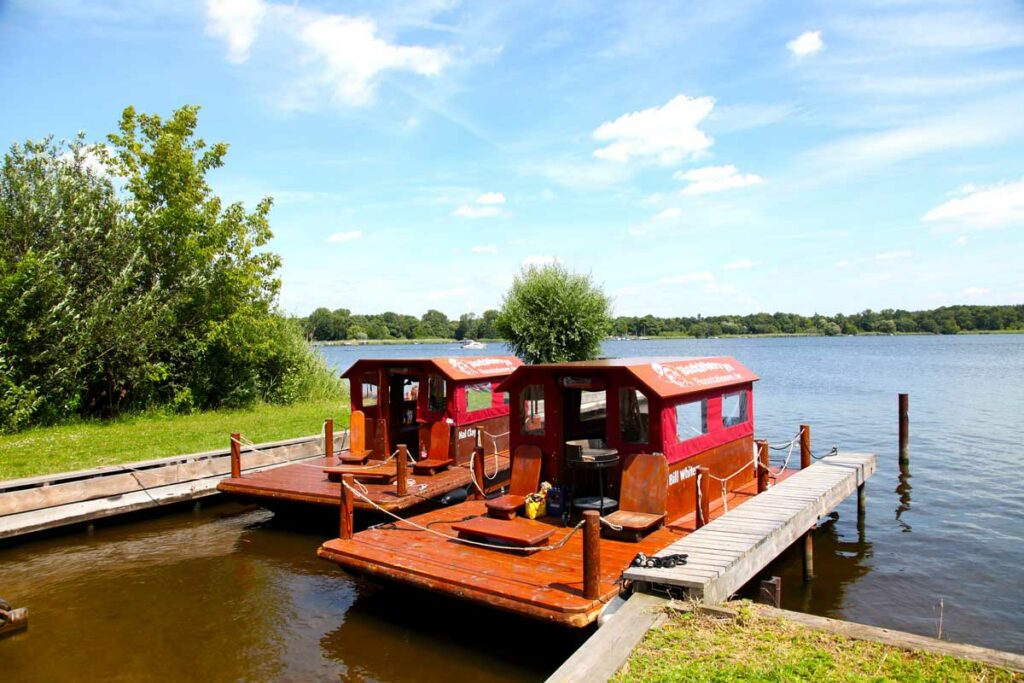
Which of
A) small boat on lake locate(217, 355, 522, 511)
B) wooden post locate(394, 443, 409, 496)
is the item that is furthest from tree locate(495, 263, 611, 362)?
wooden post locate(394, 443, 409, 496)

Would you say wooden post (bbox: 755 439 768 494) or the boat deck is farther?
wooden post (bbox: 755 439 768 494)

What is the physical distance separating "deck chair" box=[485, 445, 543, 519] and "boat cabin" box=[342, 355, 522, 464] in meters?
3.95

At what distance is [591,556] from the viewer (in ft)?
25.6

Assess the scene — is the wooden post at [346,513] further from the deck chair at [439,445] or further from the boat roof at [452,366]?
the boat roof at [452,366]

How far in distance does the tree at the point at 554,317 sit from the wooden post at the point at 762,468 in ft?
53.2

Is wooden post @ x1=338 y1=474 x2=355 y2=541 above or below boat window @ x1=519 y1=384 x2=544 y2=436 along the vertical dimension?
below

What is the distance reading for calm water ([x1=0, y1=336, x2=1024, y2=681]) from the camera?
861cm

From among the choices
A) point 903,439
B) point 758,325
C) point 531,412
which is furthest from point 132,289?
point 758,325

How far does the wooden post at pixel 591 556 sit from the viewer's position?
773 cm

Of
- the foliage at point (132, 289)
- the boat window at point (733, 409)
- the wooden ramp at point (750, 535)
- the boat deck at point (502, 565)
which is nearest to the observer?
the wooden ramp at point (750, 535)

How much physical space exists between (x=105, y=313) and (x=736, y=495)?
68.5 feet

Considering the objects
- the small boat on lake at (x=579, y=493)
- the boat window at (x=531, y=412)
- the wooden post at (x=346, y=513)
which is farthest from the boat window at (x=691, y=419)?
the wooden post at (x=346, y=513)

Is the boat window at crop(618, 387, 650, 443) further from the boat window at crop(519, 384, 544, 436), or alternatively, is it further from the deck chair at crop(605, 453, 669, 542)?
the boat window at crop(519, 384, 544, 436)

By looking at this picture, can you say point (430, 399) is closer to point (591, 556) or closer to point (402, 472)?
point (402, 472)
